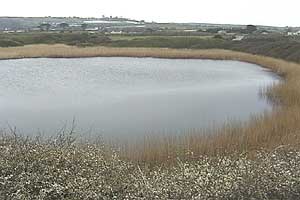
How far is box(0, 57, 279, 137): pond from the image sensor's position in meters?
10.3

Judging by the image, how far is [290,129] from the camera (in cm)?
812

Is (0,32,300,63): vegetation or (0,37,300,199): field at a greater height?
(0,37,300,199): field

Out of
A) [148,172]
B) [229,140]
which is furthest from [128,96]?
[148,172]

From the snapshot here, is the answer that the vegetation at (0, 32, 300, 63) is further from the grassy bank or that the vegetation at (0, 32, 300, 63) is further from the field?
the grassy bank

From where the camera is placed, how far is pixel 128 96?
14445 millimetres

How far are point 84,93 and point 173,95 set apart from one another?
10.3 ft

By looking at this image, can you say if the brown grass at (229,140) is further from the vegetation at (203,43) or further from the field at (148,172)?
the vegetation at (203,43)

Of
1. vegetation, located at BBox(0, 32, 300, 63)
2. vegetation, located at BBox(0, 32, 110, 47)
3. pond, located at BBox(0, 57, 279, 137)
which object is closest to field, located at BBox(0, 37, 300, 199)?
pond, located at BBox(0, 57, 279, 137)

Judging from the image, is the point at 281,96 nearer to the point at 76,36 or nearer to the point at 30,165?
the point at 30,165

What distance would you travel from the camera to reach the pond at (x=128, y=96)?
10.3 m

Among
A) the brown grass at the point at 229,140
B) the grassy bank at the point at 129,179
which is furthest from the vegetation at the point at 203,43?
the grassy bank at the point at 129,179

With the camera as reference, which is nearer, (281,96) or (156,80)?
(281,96)

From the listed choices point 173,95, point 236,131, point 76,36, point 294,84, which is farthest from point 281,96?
point 76,36

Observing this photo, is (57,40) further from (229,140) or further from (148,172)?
(148,172)
